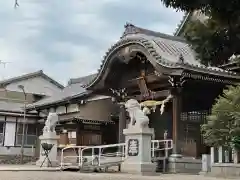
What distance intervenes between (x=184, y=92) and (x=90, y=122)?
362 inches

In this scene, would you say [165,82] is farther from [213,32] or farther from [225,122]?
[213,32]

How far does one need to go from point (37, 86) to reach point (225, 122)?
28429 mm

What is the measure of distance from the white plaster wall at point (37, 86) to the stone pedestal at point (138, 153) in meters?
24.4

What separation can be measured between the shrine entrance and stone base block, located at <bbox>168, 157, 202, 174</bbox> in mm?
578

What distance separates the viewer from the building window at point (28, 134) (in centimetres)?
3516

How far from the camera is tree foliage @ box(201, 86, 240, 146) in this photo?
1476 centimetres

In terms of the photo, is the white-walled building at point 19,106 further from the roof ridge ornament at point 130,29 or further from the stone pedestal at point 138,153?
the stone pedestal at point 138,153

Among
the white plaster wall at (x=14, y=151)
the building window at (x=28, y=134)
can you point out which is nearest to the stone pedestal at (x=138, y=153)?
the white plaster wall at (x=14, y=151)

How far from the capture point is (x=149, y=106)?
22141 mm

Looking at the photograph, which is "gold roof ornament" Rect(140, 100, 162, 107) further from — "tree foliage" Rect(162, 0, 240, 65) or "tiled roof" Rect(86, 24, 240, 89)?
"tree foliage" Rect(162, 0, 240, 65)

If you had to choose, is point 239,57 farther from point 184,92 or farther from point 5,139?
point 5,139

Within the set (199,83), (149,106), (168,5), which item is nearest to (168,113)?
(149,106)

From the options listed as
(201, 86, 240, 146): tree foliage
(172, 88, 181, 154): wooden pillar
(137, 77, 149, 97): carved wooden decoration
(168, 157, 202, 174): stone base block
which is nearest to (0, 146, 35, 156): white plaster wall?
(137, 77, 149, 97): carved wooden decoration

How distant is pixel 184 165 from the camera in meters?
19.7
